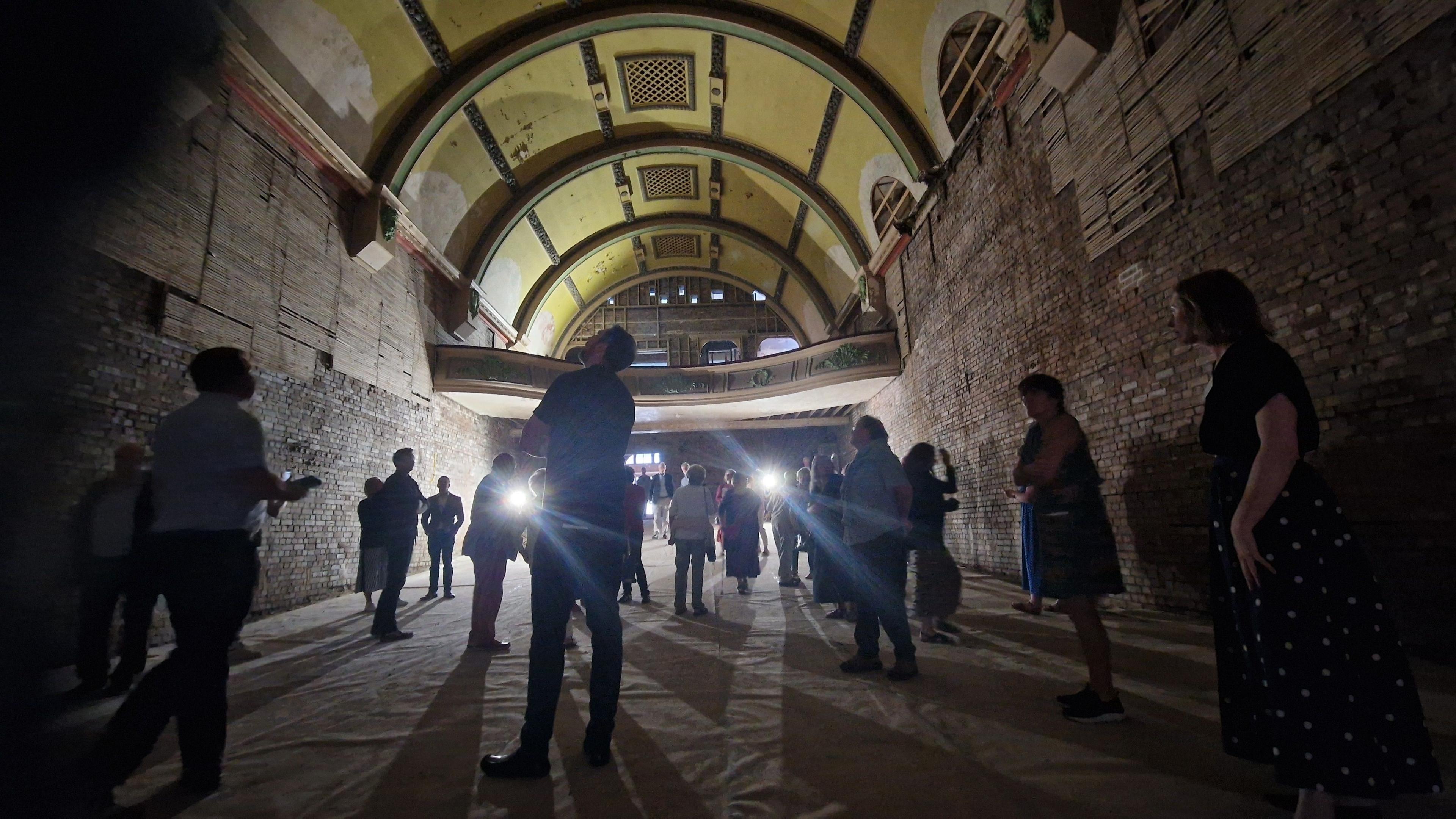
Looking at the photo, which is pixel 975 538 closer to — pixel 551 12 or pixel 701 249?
pixel 551 12

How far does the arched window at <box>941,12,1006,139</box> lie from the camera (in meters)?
7.46

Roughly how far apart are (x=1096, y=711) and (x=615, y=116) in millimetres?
13764

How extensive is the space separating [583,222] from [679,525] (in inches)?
490

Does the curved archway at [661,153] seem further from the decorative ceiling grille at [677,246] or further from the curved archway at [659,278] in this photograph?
the curved archway at [659,278]

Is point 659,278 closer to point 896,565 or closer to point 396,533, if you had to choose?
point 396,533

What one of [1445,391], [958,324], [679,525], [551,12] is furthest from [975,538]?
[551,12]

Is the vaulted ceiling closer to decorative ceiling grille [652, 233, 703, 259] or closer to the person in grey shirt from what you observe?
decorative ceiling grille [652, 233, 703, 259]

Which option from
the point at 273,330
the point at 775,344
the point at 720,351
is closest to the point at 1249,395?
the point at 273,330

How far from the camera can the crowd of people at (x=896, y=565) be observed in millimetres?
1486

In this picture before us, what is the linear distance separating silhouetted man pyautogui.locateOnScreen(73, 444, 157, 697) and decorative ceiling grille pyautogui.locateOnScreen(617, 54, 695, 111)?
10922 millimetres

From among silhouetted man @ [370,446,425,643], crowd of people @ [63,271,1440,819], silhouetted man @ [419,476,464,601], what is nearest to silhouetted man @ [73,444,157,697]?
Answer: crowd of people @ [63,271,1440,819]

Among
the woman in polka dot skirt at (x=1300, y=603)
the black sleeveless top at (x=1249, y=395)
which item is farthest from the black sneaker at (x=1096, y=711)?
the black sleeveless top at (x=1249, y=395)

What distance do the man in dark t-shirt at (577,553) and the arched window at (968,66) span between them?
25.2 feet

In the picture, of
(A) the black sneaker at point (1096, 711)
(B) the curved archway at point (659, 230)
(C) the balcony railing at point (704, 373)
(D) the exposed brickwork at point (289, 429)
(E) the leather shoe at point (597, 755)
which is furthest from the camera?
(B) the curved archway at point (659, 230)
